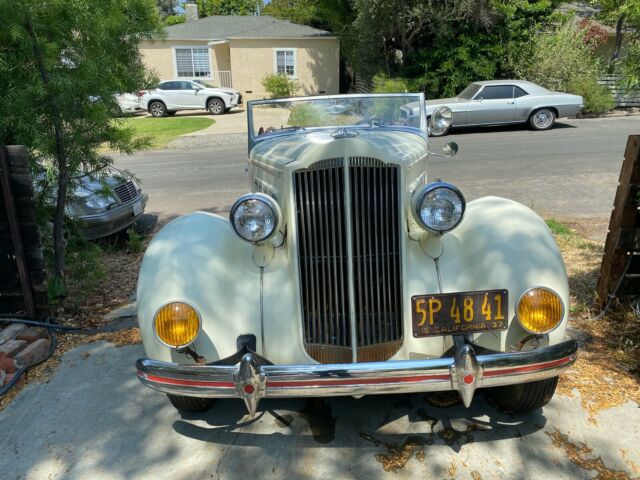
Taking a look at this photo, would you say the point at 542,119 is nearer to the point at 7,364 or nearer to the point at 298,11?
the point at 7,364

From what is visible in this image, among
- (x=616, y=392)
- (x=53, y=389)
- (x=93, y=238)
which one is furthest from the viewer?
(x=93, y=238)

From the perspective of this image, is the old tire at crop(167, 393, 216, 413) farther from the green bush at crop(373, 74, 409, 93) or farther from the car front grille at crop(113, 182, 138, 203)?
the green bush at crop(373, 74, 409, 93)

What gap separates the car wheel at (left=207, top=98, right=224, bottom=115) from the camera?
21469mm

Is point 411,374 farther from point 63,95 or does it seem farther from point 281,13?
point 281,13

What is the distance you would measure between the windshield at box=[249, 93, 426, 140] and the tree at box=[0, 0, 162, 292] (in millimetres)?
1360

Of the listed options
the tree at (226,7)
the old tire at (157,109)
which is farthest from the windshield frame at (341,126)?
the tree at (226,7)

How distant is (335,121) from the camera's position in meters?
4.10

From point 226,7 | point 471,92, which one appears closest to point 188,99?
point 471,92

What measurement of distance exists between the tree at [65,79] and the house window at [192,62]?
2253 centimetres

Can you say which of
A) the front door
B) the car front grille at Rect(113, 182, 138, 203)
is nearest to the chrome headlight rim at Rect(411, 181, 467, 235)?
the car front grille at Rect(113, 182, 138, 203)

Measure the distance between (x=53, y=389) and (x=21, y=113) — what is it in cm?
214

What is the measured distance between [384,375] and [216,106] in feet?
68.6

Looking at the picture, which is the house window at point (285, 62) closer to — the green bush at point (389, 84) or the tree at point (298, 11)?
the tree at point (298, 11)

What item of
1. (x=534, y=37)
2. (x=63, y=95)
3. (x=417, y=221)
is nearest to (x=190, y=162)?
(x=63, y=95)
